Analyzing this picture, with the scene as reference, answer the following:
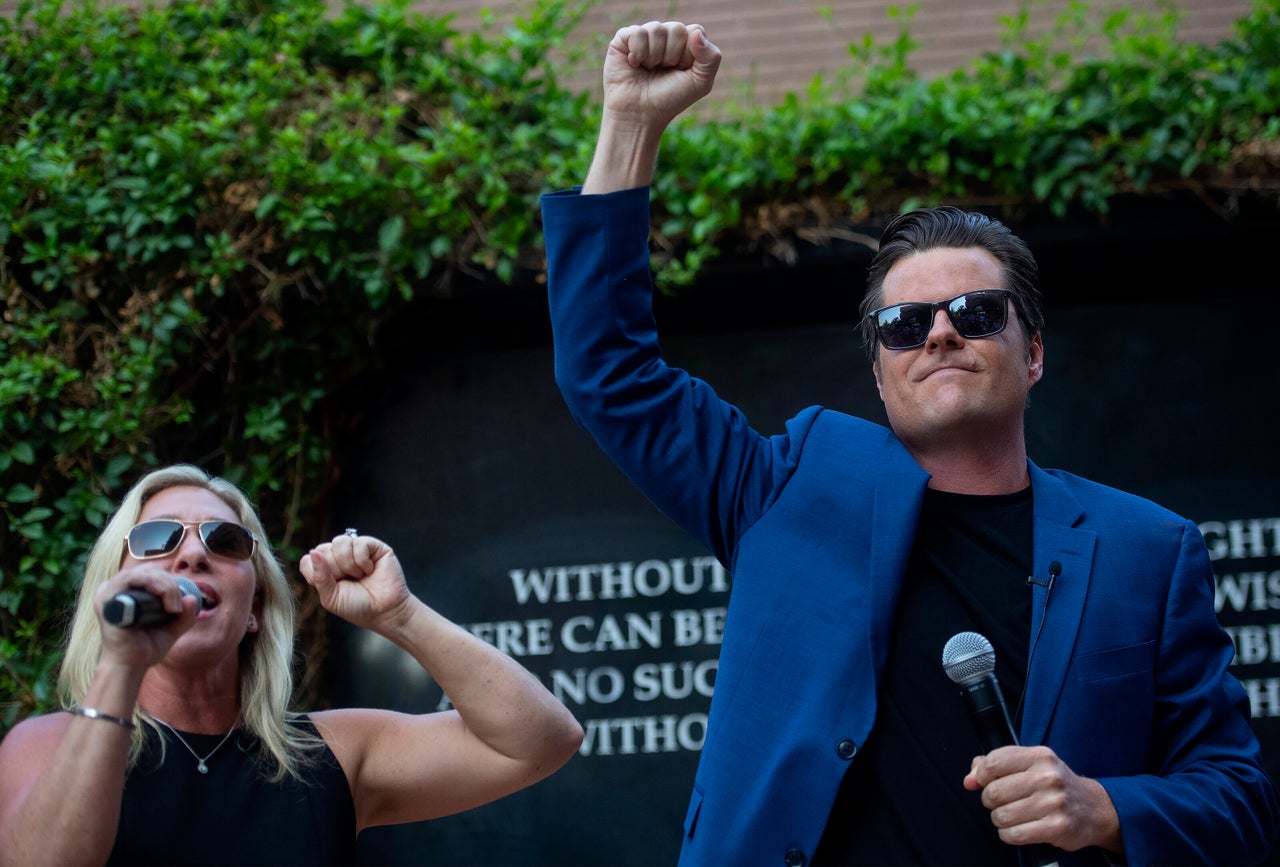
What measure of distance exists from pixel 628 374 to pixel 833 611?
0.53 m

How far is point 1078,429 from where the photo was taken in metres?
4.22

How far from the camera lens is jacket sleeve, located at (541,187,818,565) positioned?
2053 mm

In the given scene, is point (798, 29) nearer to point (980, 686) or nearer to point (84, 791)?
point (980, 686)

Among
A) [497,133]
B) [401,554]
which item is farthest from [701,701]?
[497,133]

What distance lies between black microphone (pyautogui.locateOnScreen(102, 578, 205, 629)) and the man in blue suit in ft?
2.48

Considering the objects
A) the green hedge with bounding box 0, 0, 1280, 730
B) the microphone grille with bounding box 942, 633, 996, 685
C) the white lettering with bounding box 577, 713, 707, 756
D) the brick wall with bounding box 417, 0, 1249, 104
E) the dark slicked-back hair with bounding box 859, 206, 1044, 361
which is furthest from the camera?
the brick wall with bounding box 417, 0, 1249, 104

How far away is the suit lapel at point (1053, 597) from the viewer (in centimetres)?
195

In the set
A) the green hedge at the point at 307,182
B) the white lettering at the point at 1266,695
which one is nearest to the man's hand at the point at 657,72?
the green hedge at the point at 307,182

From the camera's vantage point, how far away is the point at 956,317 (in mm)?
2164

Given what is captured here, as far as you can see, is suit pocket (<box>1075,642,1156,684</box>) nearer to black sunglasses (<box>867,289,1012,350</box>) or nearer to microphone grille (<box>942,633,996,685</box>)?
microphone grille (<box>942,633,996,685</box>)

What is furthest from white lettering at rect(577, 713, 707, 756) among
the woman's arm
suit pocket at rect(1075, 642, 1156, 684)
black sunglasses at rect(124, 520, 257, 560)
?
suit pocket at rect(1075, 642, 1156, 684)

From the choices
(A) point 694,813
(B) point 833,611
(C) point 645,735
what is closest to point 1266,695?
(C) point 645,735

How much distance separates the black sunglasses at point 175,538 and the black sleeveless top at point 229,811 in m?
0.37

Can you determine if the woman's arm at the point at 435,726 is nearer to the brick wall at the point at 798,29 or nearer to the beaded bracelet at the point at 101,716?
the beaded bracelet at the point at 101,716
